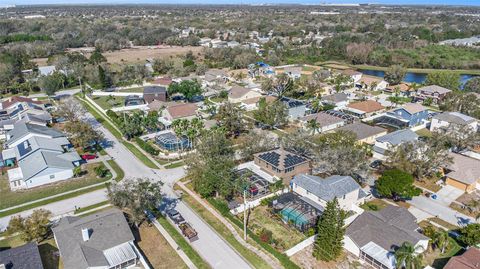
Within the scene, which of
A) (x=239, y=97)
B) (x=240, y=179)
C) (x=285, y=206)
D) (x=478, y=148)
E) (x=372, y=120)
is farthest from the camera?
(x=239, y=97)

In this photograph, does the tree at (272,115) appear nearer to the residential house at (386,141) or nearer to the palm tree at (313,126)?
the palm tree at (313,126)

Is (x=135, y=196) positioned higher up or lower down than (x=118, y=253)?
higher up

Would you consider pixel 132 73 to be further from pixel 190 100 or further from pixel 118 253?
pixel 118 253

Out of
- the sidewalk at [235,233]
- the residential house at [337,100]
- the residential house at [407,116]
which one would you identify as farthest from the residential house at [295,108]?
the sidewalk at [235,233]

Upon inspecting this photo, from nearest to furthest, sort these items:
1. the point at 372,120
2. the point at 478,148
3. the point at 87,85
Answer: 1. the point at 478,148
2. the point at 372,120
3. the point at 87,85

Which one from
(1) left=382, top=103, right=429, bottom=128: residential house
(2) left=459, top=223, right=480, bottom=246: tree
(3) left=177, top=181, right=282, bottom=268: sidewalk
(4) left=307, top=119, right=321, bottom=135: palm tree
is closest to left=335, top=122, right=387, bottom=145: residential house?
(4) left=307, top=119, right=321, bottom=135: palm tree

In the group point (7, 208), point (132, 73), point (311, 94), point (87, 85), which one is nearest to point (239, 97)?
point (311, 94)

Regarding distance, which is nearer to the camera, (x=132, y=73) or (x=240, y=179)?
(x=240, y=179)
